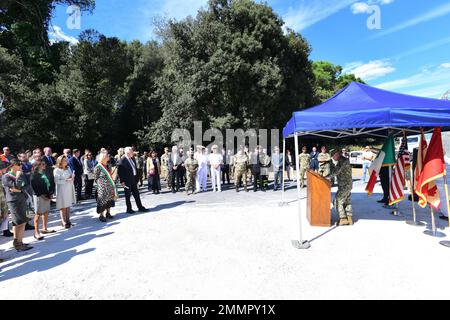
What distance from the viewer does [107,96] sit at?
2159 cm

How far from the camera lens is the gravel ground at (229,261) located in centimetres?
359

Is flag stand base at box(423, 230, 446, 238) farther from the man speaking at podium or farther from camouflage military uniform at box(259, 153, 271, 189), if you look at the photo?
camouflage military uniform at box(259, 153, 271, 189)

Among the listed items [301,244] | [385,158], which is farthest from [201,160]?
[301,244]

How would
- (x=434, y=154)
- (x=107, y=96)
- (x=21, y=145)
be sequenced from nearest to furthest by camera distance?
1. (x=434, y=154)
2. (x=21, y=145)
3. (x=107, y=96)

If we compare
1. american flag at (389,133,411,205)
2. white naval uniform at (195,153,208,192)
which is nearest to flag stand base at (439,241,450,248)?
american flag at (389,133,411,205)

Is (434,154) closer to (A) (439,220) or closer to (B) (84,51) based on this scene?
(A) (439,220)

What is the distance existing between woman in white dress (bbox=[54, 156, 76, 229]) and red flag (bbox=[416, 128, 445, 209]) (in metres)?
7.78

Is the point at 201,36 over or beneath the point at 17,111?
over

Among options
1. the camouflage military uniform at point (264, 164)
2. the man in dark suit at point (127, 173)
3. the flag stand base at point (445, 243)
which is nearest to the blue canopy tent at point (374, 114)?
the flag stand base at point (445, 243)

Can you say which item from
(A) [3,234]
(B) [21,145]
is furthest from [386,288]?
(B) [21,145]

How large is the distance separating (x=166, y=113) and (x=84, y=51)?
307 inches

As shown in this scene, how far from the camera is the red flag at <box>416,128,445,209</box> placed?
527cm

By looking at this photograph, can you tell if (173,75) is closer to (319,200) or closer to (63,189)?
(63,189)

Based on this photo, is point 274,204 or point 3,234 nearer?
point 3,234
